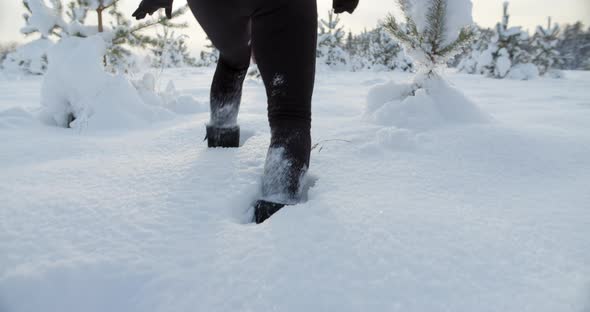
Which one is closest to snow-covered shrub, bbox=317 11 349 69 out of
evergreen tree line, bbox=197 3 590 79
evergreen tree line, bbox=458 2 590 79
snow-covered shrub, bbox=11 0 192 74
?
evergreen tree line, bbox=197 3 590 79

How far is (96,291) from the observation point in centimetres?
51

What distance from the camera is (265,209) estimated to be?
0.78 metres

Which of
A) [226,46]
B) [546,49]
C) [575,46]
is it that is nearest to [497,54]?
[546,49]

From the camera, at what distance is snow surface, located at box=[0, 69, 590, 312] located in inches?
19.6

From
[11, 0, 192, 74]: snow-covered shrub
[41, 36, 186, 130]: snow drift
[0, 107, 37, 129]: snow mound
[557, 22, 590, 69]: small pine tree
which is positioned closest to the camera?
[0, 107, 37, 129]: snow mound

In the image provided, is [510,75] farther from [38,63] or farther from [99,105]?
[38,63]

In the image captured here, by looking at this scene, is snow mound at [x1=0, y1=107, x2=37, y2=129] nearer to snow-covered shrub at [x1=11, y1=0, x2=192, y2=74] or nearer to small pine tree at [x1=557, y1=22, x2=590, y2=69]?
snow-covered shrub at [x1=11, y1=0, x2=192, y2=74]

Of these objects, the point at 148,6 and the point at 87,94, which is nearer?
the point at 148,6

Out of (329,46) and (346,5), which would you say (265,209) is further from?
(329,46)

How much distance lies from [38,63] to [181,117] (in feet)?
35.2

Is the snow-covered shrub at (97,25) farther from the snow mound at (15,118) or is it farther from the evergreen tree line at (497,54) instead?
the evergreen tree line at (497,54)

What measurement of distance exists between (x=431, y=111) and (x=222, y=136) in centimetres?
97

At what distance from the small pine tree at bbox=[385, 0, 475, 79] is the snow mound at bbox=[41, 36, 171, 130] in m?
1.57

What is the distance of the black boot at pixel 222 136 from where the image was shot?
126 centimetres
